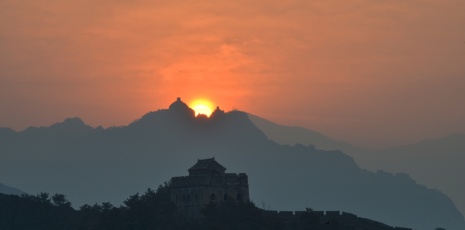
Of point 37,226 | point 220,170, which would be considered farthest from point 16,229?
point 220,170

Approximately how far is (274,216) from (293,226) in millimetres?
4064

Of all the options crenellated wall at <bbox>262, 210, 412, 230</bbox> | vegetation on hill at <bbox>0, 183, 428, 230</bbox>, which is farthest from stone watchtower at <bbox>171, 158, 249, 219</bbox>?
crenellated wall at <bbox>262, 210, 412, 230</bbox>

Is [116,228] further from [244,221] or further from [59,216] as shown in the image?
[59,216]

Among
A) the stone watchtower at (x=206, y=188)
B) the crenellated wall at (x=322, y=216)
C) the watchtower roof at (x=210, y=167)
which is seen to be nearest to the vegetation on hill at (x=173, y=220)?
the crenellated wall at (x=322, y=216)

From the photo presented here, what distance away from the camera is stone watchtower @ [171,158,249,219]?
135 metres

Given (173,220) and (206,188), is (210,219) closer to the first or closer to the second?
(173,220)

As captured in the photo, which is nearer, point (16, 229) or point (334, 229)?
point (334, 229)

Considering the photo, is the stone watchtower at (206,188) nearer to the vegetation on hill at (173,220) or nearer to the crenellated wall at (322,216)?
the vegetation on hill at (173,220)

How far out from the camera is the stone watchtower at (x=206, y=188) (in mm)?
135125

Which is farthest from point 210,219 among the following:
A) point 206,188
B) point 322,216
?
point 322,216

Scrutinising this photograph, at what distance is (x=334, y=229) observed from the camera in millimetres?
127062

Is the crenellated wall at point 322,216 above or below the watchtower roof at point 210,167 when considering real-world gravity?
below

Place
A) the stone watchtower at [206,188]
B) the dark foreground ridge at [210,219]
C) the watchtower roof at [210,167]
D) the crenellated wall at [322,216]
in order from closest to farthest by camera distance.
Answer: the dark foreground ridge at [210,219]
the crenellated wall at [322,216]
the stone watchtower at [206,188]
the watchtower roof at [210,167]

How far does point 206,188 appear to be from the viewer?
444ft
